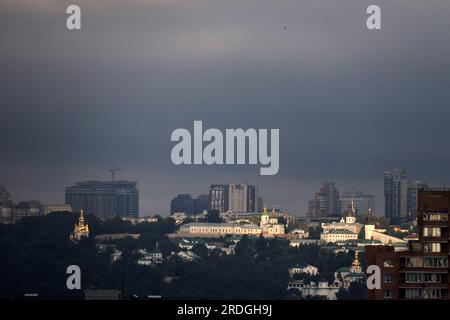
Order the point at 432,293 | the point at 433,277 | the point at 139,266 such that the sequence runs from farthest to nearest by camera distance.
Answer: the point at 139,266
the point at 433,277
the point at 432,293

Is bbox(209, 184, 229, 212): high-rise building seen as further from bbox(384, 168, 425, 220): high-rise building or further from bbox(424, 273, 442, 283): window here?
bbox(424, 273, 442, 283): window

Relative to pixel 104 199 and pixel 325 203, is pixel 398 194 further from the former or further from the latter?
pixel 104 199

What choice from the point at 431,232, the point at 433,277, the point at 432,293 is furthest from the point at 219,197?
the point at 432,293

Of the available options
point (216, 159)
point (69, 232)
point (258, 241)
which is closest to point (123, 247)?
point (69, 232)

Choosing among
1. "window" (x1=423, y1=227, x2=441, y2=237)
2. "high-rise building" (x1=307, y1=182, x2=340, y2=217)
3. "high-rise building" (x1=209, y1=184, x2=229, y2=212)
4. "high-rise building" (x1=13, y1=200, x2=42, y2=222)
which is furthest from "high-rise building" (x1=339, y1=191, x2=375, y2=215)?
"window" (x1=423, y1=227, x2=441, y2=237)

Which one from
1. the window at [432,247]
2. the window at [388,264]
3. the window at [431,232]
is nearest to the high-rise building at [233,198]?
the window at [431,232]
